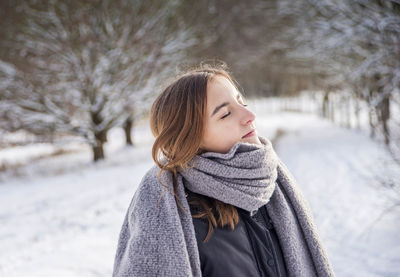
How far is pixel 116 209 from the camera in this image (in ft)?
16.6

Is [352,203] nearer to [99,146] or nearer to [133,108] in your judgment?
[133,108]

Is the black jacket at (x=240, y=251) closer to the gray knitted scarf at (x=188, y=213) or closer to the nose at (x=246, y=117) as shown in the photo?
the gray knitted scarf at (x=188, y=213)

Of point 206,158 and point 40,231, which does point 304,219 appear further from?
point 40,231

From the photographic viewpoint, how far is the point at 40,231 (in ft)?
15.0

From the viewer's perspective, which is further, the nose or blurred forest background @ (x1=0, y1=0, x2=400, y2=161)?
blurred forest background @ (x1=0, y1=0, x2=400, y2=161)

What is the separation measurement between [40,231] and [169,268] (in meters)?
4.39

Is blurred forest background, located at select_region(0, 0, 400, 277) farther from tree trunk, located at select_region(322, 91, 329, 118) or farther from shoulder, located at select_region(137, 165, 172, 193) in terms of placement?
tree trunk, located at select_region(322, 91, 329, 118)

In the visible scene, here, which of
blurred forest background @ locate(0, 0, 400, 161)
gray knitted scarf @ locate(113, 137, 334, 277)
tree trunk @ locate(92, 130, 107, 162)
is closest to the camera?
gray knitted scarf @ locate(113, 137, 334, 277)

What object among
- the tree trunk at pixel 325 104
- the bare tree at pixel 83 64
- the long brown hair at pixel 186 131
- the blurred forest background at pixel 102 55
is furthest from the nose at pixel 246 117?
the tree trunk at pixel 325 104

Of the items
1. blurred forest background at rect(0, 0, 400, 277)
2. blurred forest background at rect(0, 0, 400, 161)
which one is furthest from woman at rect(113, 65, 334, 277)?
blurred forest background at rect(0, 0, 400, 161)

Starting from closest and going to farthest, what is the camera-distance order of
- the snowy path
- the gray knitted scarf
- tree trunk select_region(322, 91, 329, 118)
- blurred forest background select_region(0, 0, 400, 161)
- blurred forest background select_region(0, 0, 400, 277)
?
the gray knitted scarf → the snowy path → blurred forest background select_region(0, 0, 400, 277) → blurred forest background select_region(0, 0, 400, 161) → tree trunk select_region(322, 91, 329, 118)

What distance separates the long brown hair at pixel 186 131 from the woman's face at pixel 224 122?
0.11ft

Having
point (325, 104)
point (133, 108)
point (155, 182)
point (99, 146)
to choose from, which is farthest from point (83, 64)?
point (325, 104)

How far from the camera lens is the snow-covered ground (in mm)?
3213
